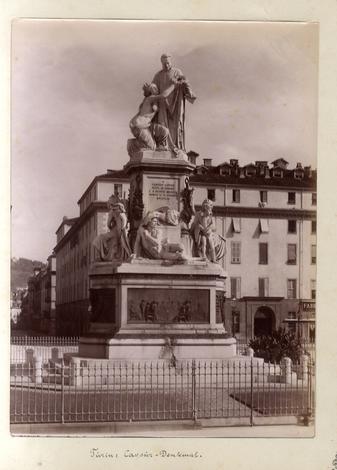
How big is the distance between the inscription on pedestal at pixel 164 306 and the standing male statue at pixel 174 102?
4.23 meters

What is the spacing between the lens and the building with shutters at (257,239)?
49.8 m

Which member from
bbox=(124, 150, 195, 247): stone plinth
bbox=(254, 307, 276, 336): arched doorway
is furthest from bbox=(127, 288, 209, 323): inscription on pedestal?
bbox=(254, 307, 276, 336): arched doorway

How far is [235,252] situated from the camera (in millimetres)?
50719

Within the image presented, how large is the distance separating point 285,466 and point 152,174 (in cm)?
935

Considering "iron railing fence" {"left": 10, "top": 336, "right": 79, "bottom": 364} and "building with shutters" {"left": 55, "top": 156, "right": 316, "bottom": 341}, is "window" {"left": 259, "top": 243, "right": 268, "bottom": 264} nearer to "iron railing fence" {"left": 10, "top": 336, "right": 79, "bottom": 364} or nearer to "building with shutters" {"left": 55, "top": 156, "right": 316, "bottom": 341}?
"building with shutters" {"left": 55, "top": 156, "right": 316, "bottom": 341}

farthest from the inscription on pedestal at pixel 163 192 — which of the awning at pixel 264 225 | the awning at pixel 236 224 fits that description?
the awning at pixel 264 225

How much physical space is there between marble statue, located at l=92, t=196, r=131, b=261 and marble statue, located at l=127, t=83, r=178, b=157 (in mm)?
1713

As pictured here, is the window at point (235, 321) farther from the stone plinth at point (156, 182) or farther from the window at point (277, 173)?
the stone plinth at point (156, 182)

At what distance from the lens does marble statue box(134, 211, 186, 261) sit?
19922 millimetres

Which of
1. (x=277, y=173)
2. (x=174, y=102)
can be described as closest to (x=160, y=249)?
(x=174, y=102)

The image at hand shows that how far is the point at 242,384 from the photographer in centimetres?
1861

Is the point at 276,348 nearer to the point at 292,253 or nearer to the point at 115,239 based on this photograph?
the point at 115,239
